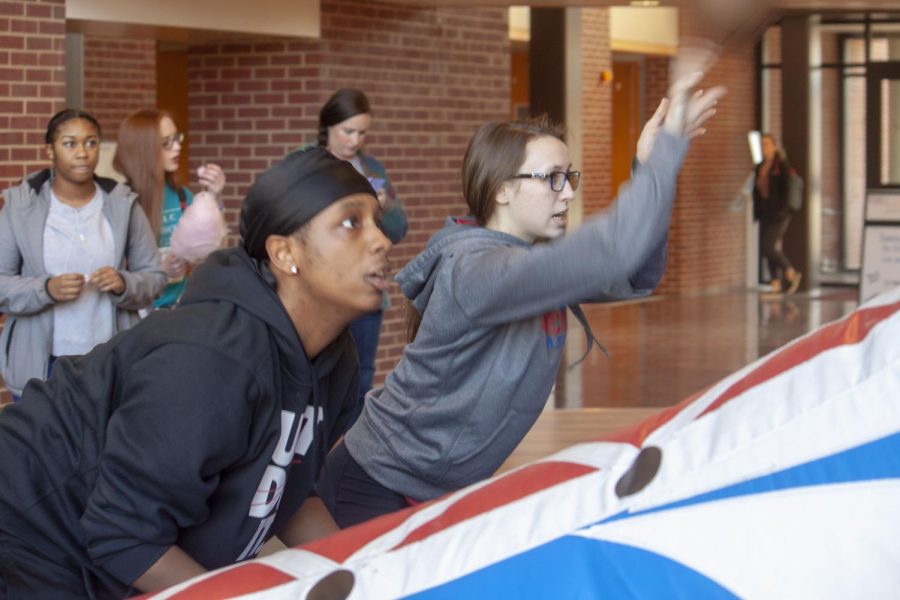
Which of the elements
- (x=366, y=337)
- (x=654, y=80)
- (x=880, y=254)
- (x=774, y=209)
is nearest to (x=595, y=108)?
(x=654, y=80)

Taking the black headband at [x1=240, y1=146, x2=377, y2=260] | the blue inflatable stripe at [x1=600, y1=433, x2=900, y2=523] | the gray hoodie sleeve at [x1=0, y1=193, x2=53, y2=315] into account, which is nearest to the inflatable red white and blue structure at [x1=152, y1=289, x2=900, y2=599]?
the blue inflatable stripe at [x1=600, y1=433, x2=900, y2=523]

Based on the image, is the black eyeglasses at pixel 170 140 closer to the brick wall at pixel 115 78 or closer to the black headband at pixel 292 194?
the black headband at pixel 292 194

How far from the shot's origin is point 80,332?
6.00 m

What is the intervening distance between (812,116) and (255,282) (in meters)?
17.9

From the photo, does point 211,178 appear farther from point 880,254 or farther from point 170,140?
point 880,254

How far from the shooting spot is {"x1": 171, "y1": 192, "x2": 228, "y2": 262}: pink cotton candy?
251 inches

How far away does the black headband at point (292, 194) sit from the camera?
2.53 meters

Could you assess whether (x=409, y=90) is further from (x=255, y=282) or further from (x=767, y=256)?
(x=767, y=256)

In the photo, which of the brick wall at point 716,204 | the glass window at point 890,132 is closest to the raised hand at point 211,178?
the brick wall at point 716,204

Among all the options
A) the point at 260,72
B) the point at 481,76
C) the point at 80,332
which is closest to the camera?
the point at 80,332

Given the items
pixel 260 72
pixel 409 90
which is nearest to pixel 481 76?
pixel 409 90

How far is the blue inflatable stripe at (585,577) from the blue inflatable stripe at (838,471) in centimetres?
11

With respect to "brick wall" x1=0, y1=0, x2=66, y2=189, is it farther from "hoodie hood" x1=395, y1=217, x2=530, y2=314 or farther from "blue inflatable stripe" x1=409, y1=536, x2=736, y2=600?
"blue inflatable stripe" x1=409, y1=536, x2=736, y2=600

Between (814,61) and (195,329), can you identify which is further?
(814,61)
